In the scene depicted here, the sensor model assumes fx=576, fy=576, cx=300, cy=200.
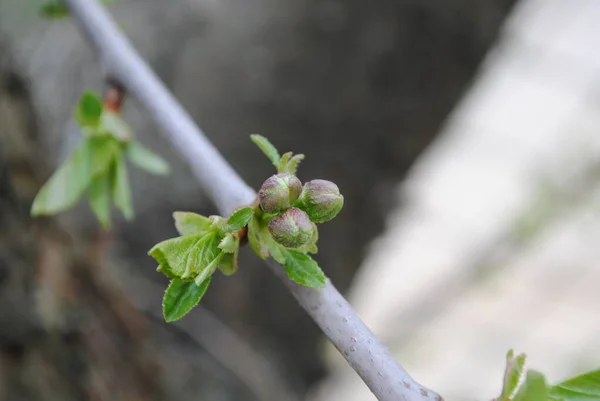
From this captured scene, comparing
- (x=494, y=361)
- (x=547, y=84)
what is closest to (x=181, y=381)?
(x=547, y=84)

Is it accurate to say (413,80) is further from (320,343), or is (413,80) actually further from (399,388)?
(399,388)

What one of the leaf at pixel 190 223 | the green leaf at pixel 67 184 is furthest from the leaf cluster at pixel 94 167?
the leaf at pixel 190 223

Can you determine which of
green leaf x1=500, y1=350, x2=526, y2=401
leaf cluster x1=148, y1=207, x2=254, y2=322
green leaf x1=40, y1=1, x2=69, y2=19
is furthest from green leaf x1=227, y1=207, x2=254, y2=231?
green leaf x1=40, y1=1, x2=69, y2=19

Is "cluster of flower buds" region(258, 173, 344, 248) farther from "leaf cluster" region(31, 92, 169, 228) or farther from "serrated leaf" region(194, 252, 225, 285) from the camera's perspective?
"leaf cluster" region(31, 92, 169, 228)

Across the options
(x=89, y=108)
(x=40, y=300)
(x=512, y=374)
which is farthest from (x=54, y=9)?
(x=512, y=374)

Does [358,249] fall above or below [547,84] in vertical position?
below

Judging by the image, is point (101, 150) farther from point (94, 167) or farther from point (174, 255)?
point (174, 255)

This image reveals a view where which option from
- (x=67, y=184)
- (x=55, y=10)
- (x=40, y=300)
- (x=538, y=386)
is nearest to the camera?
(x=538, y=386)

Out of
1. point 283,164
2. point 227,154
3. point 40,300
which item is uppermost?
point 227,154
